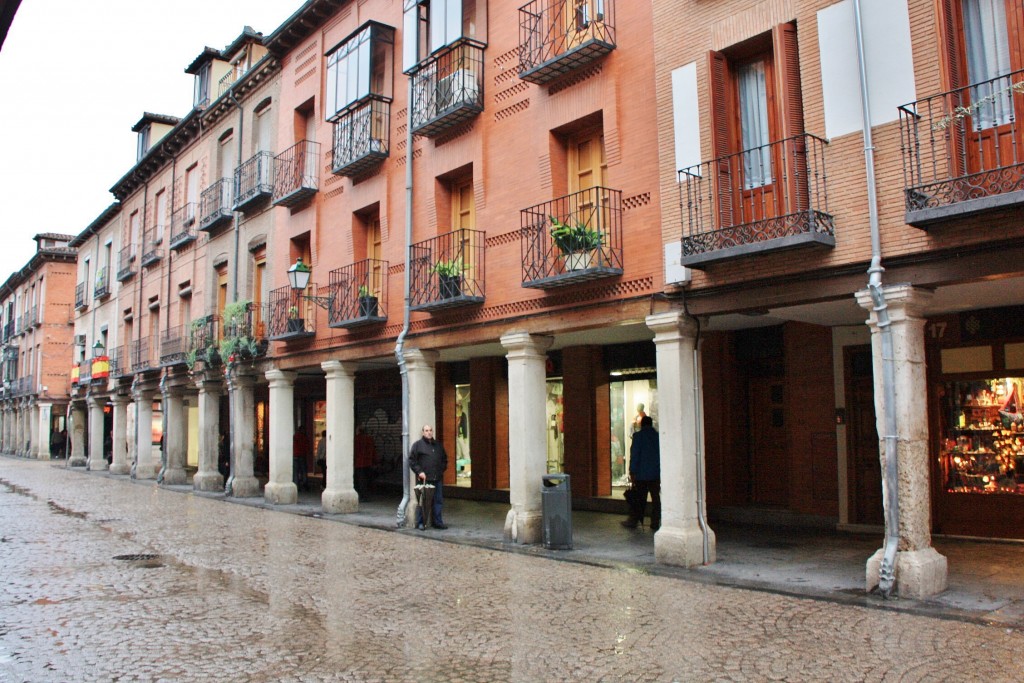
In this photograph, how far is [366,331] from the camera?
16594mm

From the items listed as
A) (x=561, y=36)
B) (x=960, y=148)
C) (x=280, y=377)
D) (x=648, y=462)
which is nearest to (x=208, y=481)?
(x=280, y=377)

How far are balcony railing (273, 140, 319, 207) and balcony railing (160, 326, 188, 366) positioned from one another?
24.0 ft

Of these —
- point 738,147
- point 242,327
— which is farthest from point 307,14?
point 738,147

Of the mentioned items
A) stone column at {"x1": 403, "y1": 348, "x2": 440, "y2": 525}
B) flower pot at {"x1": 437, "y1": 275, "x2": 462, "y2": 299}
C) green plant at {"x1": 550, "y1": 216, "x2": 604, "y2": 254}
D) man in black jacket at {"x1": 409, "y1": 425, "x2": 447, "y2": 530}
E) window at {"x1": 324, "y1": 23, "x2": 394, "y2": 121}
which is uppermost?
window at {"x1": 324, "y1": 23, "x2": 394, "y2": 121}

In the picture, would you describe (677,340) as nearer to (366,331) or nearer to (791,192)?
(791,192)

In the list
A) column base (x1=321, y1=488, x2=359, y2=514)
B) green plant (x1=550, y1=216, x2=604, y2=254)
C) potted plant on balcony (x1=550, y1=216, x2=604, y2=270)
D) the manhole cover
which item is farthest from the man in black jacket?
green plant (x1=550, y1=216, x2=604, y2=254)

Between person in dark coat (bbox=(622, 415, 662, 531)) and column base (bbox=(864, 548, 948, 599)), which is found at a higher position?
person in dark coat (bbox=(622, 415, 662, 531))

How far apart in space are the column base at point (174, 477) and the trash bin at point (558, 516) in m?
18.1

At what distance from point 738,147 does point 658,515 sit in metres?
5.99

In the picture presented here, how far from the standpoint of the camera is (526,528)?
12.5m

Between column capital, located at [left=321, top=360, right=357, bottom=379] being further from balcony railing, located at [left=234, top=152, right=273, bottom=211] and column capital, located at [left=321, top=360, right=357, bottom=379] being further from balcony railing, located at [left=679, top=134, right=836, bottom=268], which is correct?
balcony railing, located at [left=679, top=134, right=836, bottom=268]

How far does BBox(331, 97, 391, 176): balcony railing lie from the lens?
16266 millimetres

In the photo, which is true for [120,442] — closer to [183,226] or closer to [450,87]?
[183,226]

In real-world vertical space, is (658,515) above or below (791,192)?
below
